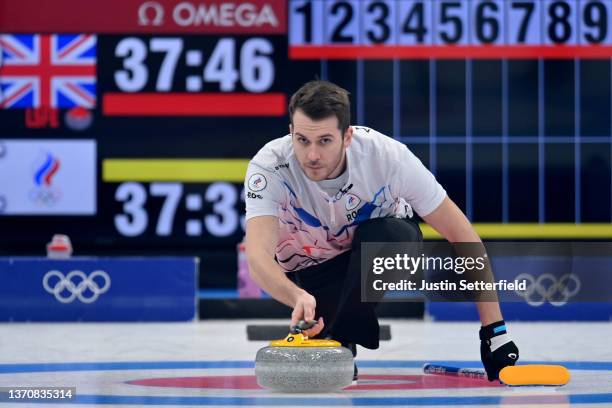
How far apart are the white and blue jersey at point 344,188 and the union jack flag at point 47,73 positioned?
5403mm

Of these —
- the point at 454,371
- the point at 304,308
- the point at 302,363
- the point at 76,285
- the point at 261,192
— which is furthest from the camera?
the point at 76,285

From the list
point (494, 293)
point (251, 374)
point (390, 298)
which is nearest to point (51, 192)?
point (390, 298)

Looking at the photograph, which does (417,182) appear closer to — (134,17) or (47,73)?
(134,17)

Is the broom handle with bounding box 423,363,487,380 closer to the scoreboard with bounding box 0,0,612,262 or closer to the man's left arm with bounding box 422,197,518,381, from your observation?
the man's left arm with bounding box 422,197,518,381

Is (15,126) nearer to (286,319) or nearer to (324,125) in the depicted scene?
(286,319)

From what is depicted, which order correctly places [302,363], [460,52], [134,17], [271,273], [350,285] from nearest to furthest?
1. [302,363]
2. [271,273]
3. [350,285]
4. [460,52]
5. [134,17]

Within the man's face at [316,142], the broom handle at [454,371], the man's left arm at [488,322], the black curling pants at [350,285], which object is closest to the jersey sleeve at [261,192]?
the man's face at [316,142]

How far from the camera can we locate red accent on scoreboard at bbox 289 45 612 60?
9.24 metres

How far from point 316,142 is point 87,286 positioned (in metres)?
4.40

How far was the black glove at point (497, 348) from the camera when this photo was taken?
13.0 ft

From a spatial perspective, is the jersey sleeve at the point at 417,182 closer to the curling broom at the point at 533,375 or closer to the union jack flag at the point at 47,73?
the curling broom at the point at 533,375

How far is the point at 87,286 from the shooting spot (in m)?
7.85

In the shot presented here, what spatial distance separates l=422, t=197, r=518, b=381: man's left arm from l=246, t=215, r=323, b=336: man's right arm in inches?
22.4

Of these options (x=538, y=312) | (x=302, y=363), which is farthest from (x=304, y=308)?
(x=538, y=312)
